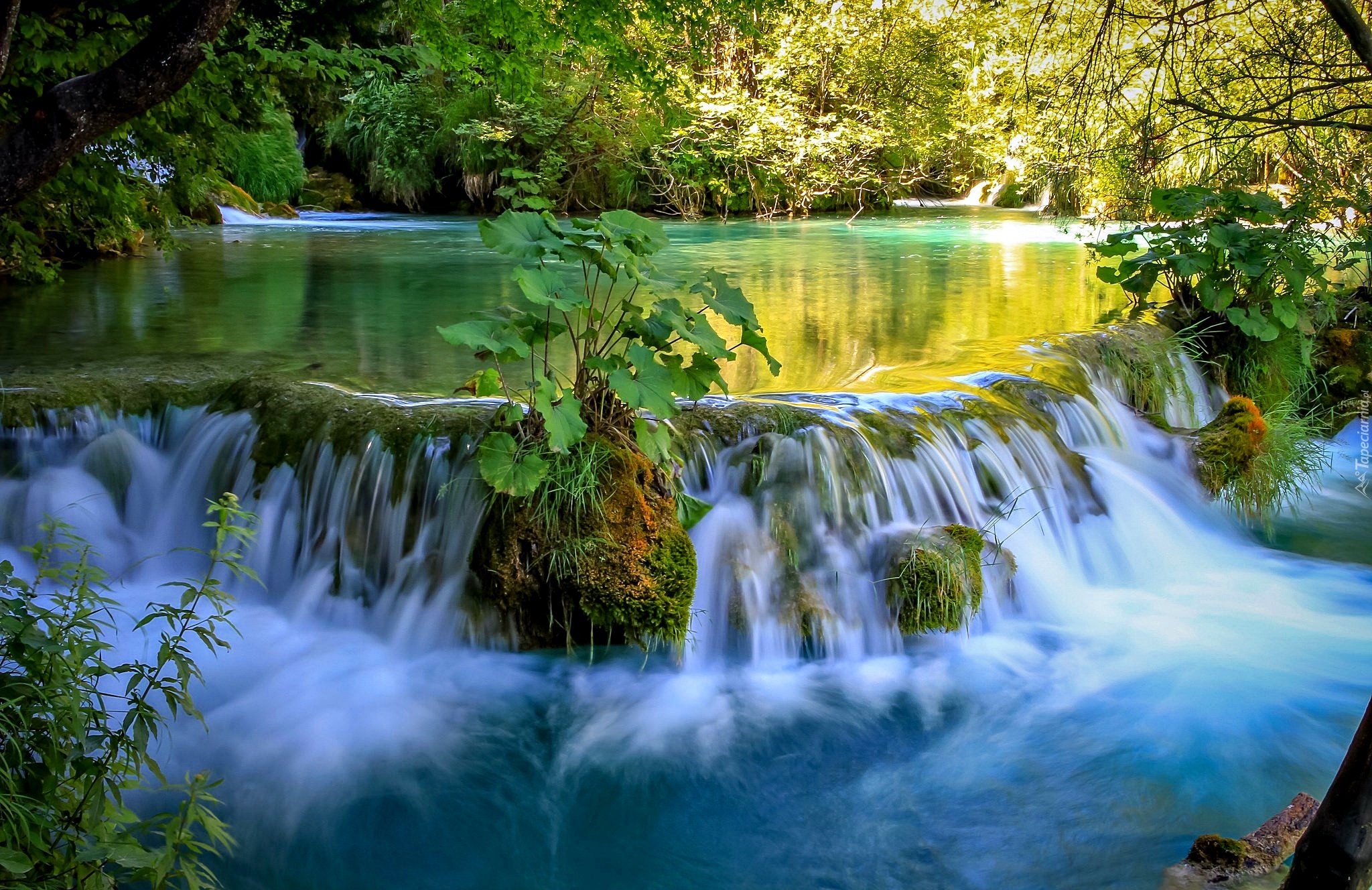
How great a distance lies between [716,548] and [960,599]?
1.09 metres

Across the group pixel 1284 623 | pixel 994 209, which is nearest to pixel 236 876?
pixel 1284 623

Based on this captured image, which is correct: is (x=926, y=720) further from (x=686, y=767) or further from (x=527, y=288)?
(x=527, y=288)

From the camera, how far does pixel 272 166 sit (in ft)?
60.0

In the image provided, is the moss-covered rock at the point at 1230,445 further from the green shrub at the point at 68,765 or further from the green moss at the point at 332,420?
the green shrub at the point at 68,765

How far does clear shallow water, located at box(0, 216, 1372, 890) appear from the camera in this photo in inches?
136

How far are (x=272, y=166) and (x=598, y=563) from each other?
16.5m

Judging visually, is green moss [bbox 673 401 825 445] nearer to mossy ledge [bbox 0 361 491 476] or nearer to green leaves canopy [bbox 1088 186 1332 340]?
mossy ledge [bbox 0 361 491 476]

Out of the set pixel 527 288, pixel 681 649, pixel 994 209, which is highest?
pixel 994 209

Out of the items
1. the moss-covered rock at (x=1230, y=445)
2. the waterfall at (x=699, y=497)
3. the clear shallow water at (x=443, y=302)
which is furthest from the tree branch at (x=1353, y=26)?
the moss-covered rock at (x=1230, y=445)

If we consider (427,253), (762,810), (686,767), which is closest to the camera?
(762,810)

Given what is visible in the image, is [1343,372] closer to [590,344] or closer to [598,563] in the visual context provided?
[590,344]

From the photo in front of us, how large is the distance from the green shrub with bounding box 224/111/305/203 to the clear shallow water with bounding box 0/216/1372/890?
13.9 m

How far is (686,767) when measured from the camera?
3.87 meters

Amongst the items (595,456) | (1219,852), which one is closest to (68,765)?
(595,456)
